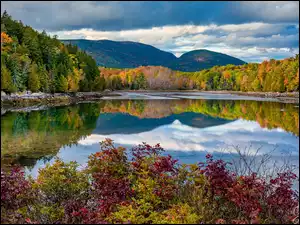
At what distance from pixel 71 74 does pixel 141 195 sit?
Result: 227 feet

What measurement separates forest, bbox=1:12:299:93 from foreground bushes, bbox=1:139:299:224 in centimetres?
1116

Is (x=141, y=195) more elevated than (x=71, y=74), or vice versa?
(x=71, y=74)

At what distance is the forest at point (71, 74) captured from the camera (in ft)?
184

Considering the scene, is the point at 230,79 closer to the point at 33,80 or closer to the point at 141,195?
the point at 33,80

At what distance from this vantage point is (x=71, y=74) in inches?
2921

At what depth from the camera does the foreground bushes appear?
6777 millimetres

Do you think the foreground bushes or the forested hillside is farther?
the forested hillside

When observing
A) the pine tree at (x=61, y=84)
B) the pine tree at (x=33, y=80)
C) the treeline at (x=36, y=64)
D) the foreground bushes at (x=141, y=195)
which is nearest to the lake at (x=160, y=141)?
the foreground bushes at (x=141, y=195)

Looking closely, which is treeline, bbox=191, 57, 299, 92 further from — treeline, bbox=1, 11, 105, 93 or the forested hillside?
treeline, bbox=1, 11, 105, 93

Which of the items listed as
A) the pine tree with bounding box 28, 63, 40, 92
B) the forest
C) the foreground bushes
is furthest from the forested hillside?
the foreground bushes

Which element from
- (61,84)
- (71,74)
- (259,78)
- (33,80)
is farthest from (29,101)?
(259,78)

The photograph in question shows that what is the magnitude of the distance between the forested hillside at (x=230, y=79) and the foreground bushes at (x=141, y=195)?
93608 mm

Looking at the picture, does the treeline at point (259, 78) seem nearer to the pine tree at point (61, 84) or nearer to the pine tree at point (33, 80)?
the pine tree at point (61, 84)

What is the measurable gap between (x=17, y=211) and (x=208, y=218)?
3.66 m
